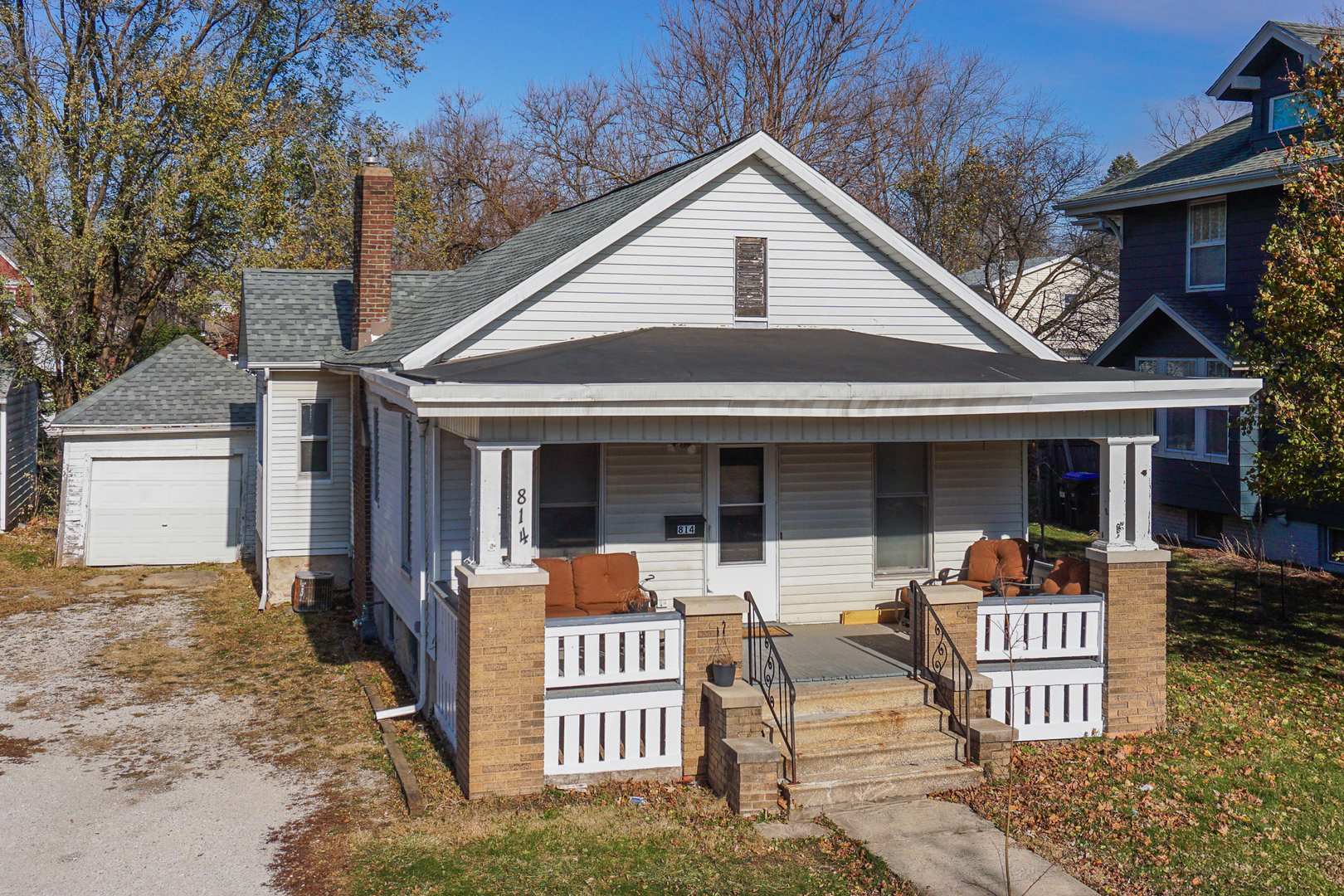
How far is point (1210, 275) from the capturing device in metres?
19.9

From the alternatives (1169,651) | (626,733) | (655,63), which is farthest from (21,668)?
(655,63)

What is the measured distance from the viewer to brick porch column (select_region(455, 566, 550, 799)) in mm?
8312

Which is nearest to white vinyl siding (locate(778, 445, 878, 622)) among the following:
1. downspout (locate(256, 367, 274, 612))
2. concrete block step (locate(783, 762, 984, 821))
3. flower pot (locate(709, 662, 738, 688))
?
flower pot (locate(709, 662, 738, 688))

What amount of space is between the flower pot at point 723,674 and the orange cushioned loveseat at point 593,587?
5.66 ft

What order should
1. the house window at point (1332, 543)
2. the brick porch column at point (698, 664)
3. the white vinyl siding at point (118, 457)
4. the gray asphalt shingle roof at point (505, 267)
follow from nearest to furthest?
1. the brick porch column at point (698, 664)
2. the gray asphalt shingle roof at point (505, 267)
3. the house window at point (1332, 543)
4. the white vinyl siding at point (118, 457)

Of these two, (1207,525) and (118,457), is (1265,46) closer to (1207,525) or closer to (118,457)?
(1207,525)

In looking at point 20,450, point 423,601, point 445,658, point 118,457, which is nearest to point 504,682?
point 445,658

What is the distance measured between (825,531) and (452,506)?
414cm

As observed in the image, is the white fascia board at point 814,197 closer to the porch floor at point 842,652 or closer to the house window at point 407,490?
the house window at point 407,490

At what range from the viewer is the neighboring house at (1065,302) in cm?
2853

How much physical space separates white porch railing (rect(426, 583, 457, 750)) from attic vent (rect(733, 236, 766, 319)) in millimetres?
4469

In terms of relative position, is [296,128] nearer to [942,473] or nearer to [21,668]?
[21,668]

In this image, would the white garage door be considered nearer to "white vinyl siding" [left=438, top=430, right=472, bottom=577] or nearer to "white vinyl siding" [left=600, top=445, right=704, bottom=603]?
"white vinyl siding" [left=438, top=430, right=472, bottom=577]

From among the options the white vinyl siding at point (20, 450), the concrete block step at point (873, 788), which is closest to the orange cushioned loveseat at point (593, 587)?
the concrete block step at point (873, 788)
